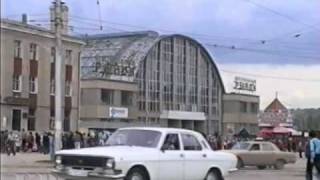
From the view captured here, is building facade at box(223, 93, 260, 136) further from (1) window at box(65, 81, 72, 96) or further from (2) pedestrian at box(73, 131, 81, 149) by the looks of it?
(2) pedestrian at box(73, 131, 81, 149)

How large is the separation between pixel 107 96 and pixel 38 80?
16.4 metres

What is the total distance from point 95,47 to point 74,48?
18.3 meters

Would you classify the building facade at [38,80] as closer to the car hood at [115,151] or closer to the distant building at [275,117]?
the distant building at [275,117]

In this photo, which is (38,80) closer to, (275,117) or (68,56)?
(68,56)

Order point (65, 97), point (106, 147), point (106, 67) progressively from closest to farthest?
point (106, 147) < point (65, 97) < point (106, 67)

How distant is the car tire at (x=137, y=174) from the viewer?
1783 cm

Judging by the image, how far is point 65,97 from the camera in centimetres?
7219

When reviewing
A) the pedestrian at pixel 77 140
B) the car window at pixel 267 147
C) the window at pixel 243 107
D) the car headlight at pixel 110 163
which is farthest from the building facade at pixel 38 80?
the car headlight at pixel 110 163

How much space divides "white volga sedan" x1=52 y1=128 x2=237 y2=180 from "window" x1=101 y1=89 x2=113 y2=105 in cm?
6193

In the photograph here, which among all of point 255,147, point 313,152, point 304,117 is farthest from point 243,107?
point 313,152

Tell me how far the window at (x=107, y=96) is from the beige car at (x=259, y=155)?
1777 inches

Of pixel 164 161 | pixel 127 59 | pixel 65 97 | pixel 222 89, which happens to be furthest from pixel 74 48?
pixel 164 161

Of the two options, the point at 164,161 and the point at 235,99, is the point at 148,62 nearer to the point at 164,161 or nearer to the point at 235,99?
the point at 235,99

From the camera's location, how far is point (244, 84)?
10944 centimetres
